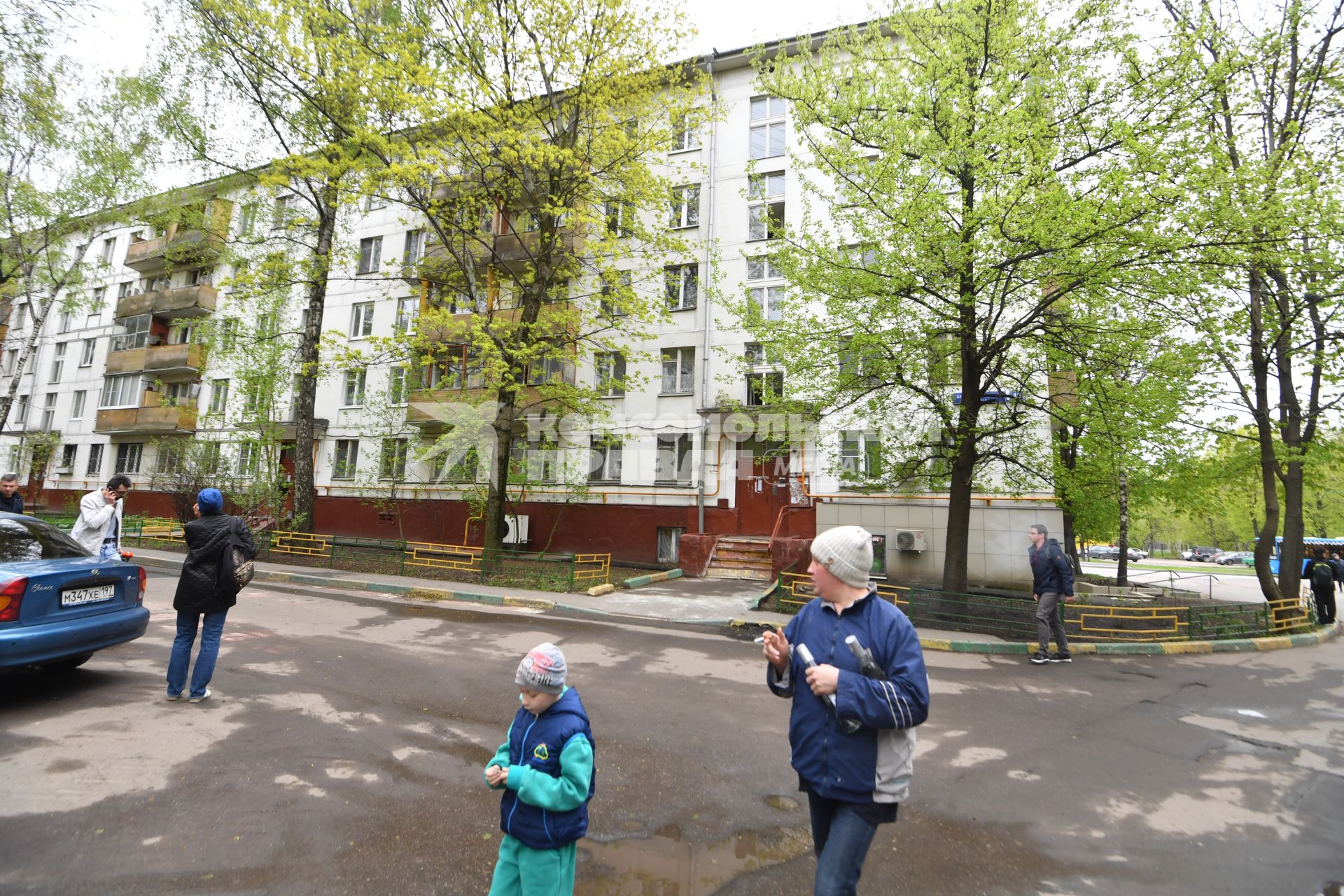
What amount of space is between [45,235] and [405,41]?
46.8 ft

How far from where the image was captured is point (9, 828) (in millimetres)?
3314

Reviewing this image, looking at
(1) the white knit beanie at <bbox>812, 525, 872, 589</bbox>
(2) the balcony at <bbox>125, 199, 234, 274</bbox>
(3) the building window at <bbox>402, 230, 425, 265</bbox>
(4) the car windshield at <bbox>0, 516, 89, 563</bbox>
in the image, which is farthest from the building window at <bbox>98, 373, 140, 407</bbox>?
(1) the white knit beanie at <bbox>812, 525, 872, 589</bbox>

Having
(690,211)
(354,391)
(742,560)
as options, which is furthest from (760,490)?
(354,391)

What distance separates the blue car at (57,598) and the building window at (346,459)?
19.4 metres

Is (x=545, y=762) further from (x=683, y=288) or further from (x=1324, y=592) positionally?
(x=683, y=288)

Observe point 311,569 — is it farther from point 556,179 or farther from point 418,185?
point 556,179

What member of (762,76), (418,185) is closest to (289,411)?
(418,185)

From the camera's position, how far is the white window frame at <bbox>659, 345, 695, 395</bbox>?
67.9 ft

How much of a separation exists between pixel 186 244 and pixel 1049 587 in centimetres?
2873

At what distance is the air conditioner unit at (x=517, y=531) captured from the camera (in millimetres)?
20547

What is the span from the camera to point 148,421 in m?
28.2

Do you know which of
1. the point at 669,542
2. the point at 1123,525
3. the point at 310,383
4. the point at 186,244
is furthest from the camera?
the point at 186,244

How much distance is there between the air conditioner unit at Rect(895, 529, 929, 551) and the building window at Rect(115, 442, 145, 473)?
3451cm

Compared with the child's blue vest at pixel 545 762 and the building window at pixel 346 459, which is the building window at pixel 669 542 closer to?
the building window at pixel 346 459
